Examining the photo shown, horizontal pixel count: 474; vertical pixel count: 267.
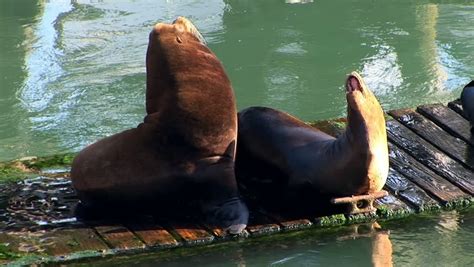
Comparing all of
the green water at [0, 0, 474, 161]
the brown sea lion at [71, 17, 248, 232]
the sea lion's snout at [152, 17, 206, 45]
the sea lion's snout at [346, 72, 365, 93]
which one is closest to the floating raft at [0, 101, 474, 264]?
the brown sea lion at [71, 17, 248, 232]

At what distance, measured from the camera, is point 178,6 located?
11242 millimetres

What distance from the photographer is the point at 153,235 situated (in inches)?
176

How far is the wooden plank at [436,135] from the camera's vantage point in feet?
18.3

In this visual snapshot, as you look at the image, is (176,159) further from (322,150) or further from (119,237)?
(322,150)

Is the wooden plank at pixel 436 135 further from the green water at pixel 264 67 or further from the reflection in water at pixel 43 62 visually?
the reflection in water at pixel 43 62

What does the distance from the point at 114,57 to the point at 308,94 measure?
208 centimetres

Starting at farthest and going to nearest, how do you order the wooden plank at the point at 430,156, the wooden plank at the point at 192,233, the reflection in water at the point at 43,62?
the reflection in water at the point at 43,62 < the wooden plank at the point at 430,156 < the wooden plank at the point at 192,233

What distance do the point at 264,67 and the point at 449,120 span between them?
9.92 ft

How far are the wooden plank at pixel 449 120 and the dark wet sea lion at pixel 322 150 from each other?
115cm

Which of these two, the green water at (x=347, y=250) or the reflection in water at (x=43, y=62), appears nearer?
the green water at (x=347, y=250)

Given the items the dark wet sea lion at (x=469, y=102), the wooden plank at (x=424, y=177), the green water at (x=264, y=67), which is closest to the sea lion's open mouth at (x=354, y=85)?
the green water at (x=264, y=67)

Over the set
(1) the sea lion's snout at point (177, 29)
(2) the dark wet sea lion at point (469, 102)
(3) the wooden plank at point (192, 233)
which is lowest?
(3) the wooden plank at point (192, 233)

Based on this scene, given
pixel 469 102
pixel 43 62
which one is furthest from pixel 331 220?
pixel 43 62

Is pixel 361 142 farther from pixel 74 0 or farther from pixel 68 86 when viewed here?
pixel 74 0
